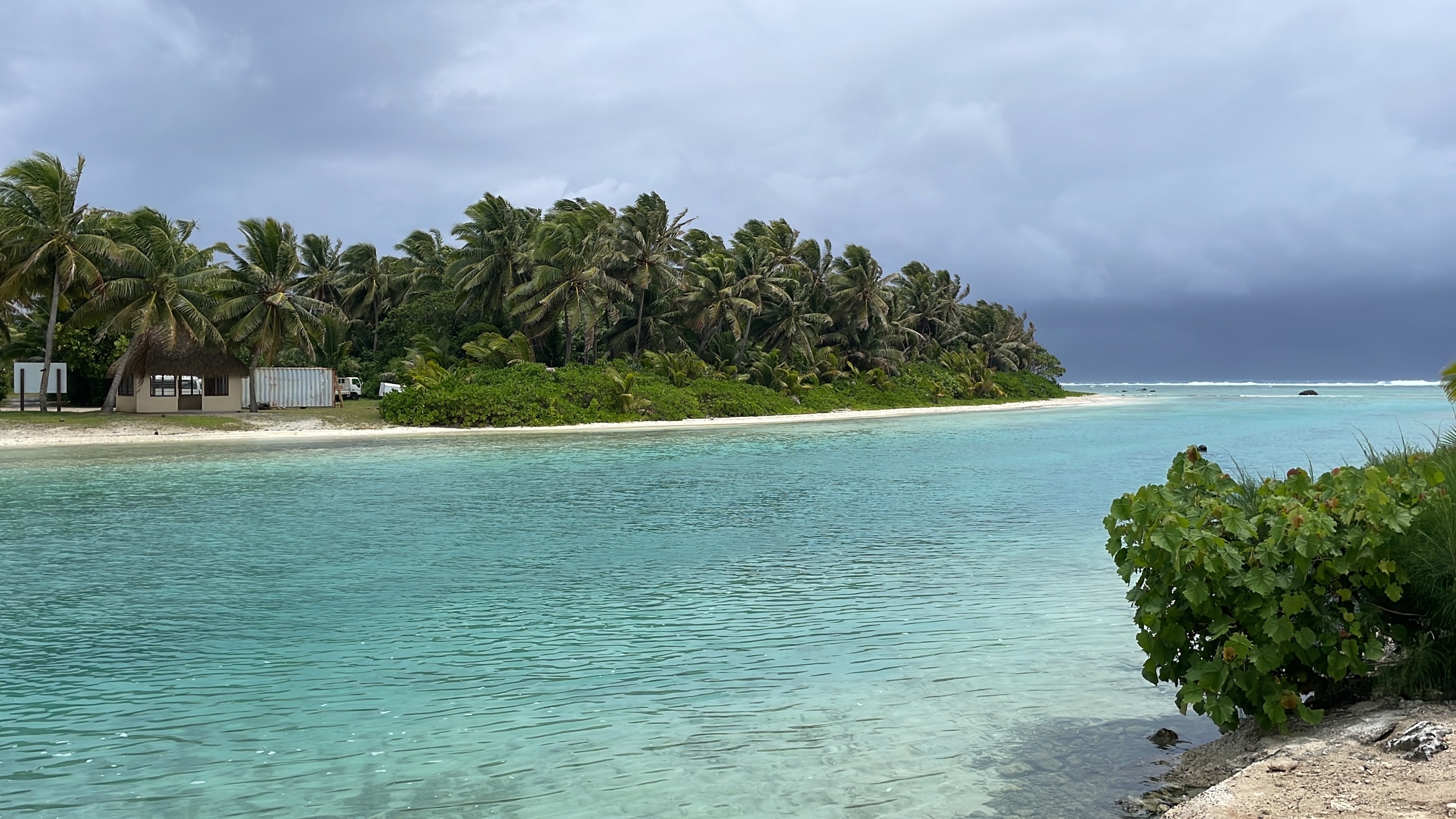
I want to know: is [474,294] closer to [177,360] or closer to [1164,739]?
[177,360]

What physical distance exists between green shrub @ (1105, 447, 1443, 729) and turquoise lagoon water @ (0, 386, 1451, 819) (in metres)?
0.70

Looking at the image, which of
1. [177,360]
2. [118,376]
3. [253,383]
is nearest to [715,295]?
[253,383]

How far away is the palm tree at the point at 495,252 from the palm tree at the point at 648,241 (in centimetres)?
502

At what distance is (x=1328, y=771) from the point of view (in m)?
3.99

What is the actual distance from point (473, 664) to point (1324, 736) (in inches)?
215

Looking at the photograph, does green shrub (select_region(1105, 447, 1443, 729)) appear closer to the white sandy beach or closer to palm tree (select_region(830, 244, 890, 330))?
the white sandy beach

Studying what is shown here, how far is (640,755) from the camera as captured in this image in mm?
5137

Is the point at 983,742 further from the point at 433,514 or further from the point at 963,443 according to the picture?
the point at 963,443

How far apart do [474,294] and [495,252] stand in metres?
3.49

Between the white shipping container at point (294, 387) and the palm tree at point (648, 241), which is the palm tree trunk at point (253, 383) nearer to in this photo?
the white shipping container at point (294, 387)

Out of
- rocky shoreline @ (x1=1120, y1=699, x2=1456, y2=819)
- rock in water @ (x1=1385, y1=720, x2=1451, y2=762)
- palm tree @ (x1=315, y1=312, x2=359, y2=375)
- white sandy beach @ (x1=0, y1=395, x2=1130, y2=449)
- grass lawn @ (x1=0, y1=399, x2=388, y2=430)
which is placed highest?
palm tree @ (x1=315, y1=312, x2=359, y2=375)

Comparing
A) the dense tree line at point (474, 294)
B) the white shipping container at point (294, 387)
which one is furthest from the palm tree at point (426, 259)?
the white shipping container at point (294, 387)

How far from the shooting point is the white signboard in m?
40.4

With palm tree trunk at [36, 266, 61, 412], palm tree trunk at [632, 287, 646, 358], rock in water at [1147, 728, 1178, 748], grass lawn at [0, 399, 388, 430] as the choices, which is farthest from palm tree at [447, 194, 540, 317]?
rock in water at [1147, 728, 1178, 748]
